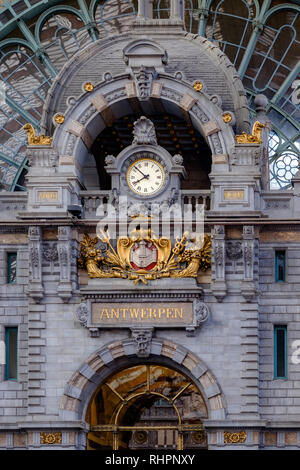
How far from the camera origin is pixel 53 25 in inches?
2790

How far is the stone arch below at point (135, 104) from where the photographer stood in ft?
201

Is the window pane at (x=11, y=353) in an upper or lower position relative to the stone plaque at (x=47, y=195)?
lower

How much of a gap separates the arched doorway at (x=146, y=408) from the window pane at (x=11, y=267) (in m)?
4.99

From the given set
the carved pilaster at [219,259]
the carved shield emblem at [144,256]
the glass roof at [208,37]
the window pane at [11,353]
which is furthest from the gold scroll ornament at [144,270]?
the glass roof at [208,37]

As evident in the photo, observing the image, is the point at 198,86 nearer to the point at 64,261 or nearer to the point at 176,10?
the point at 176,10

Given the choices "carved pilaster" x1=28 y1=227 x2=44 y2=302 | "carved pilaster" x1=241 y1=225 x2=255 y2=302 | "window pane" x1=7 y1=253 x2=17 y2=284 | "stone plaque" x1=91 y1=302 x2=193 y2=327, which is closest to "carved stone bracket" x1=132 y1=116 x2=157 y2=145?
"carved pilaster" x1=241 y1=225 x2=255 y2=302

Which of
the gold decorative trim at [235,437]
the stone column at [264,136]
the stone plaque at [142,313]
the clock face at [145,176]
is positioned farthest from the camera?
the stone column at [264,136]

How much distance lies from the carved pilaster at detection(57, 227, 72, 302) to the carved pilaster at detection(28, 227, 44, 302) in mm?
685

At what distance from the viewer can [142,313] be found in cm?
6069

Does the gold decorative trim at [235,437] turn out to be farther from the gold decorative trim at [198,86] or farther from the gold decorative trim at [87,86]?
the gold decorative trim at [87,86]

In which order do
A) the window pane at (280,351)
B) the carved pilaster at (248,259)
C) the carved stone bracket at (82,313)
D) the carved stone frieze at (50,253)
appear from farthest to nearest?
the carved stone frieze at (50,253), the window pane at (280,351), the carved stone bracket at (82,313), the carved pilaster at (248,259)

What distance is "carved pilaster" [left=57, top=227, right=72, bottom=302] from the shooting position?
60.7 m

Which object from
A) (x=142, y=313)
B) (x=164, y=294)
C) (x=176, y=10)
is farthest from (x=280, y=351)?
(x=176, y=10)

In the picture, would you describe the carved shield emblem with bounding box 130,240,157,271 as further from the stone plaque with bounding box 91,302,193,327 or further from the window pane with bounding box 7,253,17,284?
the window pane with bounding box 7,253,17,284
